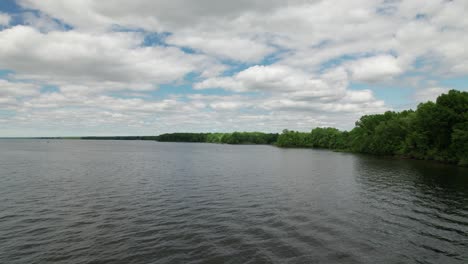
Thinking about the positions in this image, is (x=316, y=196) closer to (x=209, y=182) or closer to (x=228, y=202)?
(x=228, y=202)

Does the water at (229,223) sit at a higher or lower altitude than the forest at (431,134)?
lower

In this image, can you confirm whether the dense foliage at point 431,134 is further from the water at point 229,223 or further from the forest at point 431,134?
the water at point 229,223

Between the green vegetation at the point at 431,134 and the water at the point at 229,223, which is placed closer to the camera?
the water at the point at 229,223

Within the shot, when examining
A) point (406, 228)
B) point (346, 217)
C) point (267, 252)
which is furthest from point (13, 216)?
point (406, 228)

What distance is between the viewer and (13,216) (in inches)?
1002

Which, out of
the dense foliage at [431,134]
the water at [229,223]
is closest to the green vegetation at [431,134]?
the dense foliage at [431,134]

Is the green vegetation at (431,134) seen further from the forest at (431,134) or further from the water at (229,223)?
the water at (229,223)

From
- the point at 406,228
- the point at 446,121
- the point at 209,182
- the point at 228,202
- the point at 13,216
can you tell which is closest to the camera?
the point at 406,228

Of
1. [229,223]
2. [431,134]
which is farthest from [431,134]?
[229,223]

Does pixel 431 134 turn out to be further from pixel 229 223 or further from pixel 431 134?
pixel 229 223

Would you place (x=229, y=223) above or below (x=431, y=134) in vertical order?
A: below

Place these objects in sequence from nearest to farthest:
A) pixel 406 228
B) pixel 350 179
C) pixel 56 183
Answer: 1. pixel 406 228
2. pixel 56 183
3. pixel 350 179

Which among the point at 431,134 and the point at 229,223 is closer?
the point at 229,223

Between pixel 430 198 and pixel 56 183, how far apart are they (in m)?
52.8
